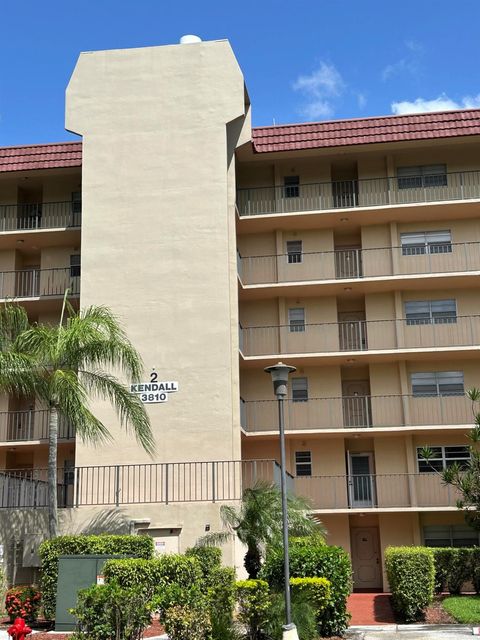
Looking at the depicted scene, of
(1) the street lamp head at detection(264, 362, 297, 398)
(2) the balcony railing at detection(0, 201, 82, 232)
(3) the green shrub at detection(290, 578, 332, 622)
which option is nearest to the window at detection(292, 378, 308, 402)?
(2) the balcony railing at detection(0, 201, 82, 232)

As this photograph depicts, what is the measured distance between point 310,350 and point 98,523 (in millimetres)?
11749

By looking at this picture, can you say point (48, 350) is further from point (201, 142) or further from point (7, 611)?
point (201, 142)

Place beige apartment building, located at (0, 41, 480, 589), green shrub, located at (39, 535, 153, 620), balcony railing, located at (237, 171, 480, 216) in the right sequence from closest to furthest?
green shrub, located at (39, 535, 153, 620) → beige apartment building, located at (0, 41, 480, 589) → balcony railing, located at (237, 171, 480, 216)

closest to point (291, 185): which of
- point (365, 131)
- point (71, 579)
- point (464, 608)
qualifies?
point (365, 131)

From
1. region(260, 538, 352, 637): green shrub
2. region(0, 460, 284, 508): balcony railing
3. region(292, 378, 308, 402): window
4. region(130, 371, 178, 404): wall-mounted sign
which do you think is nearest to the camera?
region(260, 538, 352, 637): green shrub

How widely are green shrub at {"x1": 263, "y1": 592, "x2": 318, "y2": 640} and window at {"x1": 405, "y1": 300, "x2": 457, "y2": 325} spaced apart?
1734 centimetres

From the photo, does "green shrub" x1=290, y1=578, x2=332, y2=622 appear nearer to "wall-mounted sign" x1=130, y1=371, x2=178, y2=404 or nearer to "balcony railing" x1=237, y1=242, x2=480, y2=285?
"wall-mounted sign" x1=130, y1=371, x2=178, y2=404

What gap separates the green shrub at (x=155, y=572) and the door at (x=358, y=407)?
595 inches

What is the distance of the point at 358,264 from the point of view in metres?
32.4

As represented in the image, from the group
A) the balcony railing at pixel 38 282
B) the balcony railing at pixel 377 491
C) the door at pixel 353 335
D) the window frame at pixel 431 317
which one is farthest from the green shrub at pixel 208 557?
the window frame at pixel 431 317

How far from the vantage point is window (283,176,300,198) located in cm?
3319

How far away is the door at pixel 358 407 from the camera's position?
31.1 metres

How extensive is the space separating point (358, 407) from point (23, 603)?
15700mm

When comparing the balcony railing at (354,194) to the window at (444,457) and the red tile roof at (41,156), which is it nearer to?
the red tile roof at (41,156)
